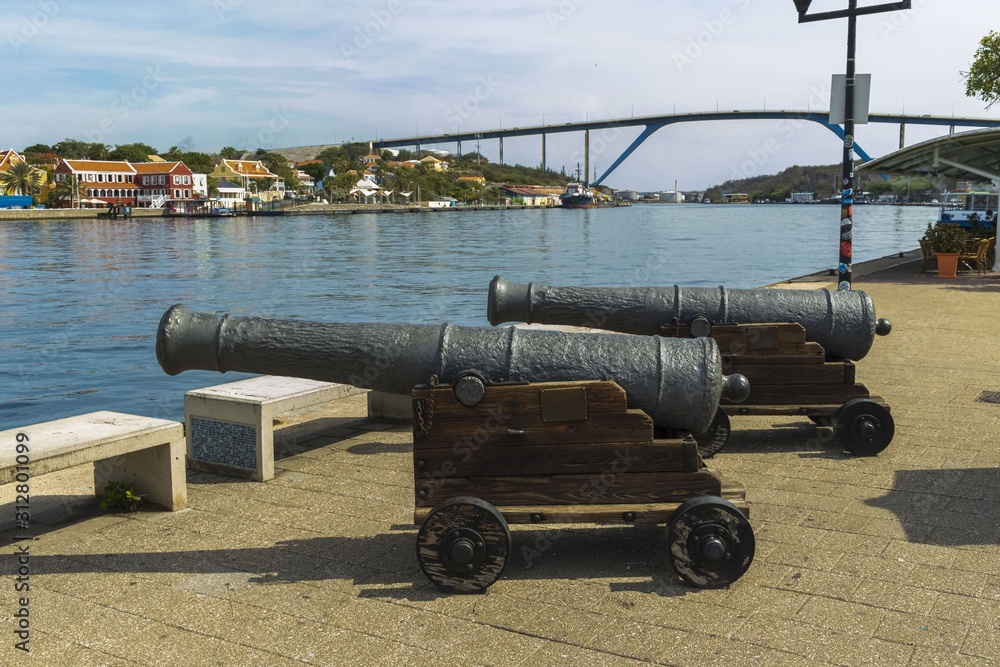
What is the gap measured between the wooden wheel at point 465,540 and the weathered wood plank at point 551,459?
19 centimetres

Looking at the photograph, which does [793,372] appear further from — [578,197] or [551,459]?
[578,197]

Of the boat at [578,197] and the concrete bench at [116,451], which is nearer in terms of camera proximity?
the concrete bench at [116,451]

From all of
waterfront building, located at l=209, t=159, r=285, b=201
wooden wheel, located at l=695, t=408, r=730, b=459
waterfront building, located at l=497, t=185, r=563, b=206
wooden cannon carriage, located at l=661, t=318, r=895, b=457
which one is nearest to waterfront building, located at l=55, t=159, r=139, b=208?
waterfront building, located at l=209, t=159, r=285, b=201

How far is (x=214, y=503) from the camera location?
210 inches

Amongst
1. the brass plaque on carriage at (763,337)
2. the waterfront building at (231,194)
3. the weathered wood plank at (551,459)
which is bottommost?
the weathered wood plank at (551,459)

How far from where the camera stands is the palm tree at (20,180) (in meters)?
119

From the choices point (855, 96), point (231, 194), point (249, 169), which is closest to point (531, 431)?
point (855, 96)

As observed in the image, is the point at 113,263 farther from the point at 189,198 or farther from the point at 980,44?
the point at 189,198

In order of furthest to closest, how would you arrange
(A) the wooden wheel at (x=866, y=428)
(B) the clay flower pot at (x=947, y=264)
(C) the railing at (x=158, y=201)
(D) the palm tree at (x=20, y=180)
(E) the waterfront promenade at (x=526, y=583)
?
1. (C) the railing at (x=158, y=201)
2. (D) the palm tree at (x=20, y=180)
3. (B) the clay flower pot at (x=947, y=264)
4. (A) the wooden wheel at (x=866, y=428)
5. (E) the waterfront promenade at (x=526, y=583)

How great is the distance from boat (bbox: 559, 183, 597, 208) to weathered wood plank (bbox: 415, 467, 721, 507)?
570ft

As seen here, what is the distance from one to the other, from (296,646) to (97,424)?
6.94ft

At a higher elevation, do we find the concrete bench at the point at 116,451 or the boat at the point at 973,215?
the boat at the point at 973,215

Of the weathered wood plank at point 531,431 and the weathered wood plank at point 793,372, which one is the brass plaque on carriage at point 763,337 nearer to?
the weathered wood plank at point 793,372

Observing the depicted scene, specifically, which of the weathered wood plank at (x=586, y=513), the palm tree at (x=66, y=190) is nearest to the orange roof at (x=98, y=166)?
the palm tree at (x=66, y=190)
